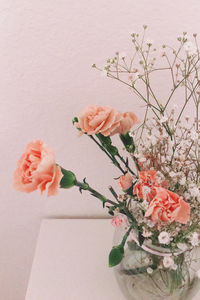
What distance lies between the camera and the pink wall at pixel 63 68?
72 cm

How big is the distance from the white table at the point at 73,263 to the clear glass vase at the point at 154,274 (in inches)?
3.7

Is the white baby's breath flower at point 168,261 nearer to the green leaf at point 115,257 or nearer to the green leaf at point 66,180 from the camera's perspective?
Result: the green leaf at point 115,257

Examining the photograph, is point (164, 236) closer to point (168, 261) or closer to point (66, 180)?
point (168, 261)

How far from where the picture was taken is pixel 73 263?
2.71 feet

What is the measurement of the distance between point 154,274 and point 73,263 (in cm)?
25

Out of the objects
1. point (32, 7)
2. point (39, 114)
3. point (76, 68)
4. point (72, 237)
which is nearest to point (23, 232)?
point (72, 237)

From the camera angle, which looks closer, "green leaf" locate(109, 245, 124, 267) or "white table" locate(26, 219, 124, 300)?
"green leaf" locate(109, 245, 124, 267)

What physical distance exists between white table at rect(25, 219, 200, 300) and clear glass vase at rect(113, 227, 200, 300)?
3.7 inches

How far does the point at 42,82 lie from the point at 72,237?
1.36ft

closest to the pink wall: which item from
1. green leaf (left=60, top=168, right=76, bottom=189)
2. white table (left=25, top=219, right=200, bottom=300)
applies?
white table (left=25, top=219, right=200, bottom=300)

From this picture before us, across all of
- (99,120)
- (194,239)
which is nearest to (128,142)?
(99,120)

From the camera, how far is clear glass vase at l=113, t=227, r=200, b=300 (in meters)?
0.63

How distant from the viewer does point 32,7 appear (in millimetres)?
708

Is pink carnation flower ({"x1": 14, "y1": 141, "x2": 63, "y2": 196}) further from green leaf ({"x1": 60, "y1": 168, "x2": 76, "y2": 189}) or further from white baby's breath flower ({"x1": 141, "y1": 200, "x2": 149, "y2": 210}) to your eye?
white baby's breath flower ({"x1": 141, "y1": 200, "x2": 149, "y2": 210})
